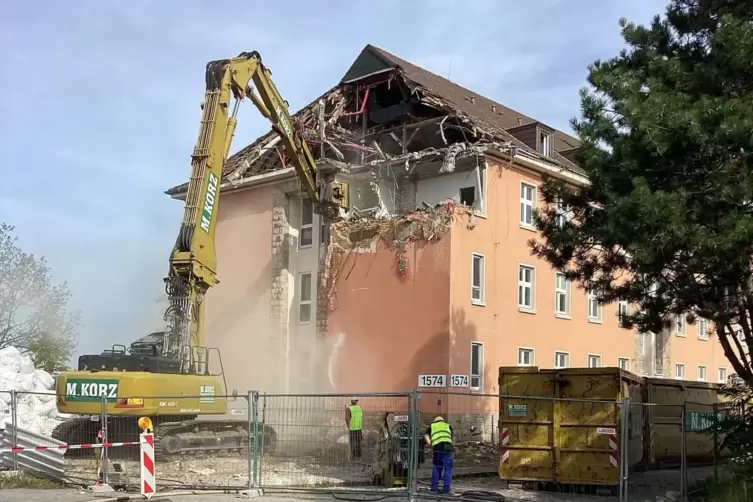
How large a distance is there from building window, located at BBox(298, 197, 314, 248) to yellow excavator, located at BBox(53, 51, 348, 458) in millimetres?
10557

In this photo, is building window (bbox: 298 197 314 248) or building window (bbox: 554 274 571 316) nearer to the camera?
building window (bbox: 554 274 571 316)

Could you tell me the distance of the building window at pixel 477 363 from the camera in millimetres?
25797

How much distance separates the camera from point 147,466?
12.8m

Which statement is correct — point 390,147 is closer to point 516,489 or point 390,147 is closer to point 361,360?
point 361,360

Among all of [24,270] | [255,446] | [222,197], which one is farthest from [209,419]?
[24,270]

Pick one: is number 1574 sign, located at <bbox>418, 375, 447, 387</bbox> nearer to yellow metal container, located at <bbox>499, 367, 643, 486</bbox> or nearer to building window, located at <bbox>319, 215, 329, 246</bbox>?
building window, located at <bbox>319, 215, 329, 246</bbox>

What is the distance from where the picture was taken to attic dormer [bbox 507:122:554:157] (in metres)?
29.2

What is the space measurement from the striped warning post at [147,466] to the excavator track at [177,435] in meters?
4.05

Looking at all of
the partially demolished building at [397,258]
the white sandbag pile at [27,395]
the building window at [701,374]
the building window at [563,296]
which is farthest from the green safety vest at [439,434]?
the building window at [701,374]

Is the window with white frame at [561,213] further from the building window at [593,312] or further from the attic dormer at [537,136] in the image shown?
the building window at [593,312]

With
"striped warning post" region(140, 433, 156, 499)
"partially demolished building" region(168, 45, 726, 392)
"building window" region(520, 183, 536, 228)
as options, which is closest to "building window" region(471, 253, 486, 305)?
"partially demolished building" region(168, 45, 726, 392)

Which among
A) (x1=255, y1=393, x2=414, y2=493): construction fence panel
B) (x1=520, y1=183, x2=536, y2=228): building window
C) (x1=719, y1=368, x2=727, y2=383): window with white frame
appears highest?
(x1=520, y1=183, x2=536, y2=228): building window

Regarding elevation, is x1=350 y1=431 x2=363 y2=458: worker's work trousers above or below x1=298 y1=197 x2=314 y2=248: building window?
below

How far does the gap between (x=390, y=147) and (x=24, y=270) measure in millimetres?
15210
